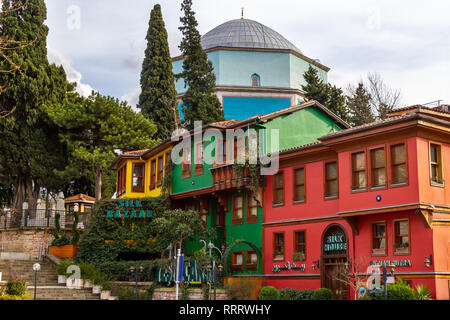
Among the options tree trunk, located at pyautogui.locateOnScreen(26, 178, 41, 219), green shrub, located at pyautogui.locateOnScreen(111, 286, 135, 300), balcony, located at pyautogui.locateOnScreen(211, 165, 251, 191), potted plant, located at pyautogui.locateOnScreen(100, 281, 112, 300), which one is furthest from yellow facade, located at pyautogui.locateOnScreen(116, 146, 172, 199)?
tree trunk, located at pyautogui.locateOnScreen(26, 178, 41, 219)

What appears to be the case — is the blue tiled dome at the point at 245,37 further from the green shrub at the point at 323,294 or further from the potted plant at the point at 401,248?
the potted plant at the point at 401,248

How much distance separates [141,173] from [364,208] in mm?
19799

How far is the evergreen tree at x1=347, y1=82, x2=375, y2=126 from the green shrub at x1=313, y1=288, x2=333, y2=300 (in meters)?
24.5

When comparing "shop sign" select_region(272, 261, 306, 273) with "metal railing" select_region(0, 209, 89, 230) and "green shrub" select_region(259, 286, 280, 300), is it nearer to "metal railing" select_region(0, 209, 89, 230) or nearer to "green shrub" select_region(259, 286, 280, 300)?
"green shrub" select_region(259, 286, 280, 300)

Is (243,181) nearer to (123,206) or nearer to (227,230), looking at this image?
(227,230)

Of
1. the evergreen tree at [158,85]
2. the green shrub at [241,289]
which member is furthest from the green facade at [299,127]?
the evergreen tree at [158,85]

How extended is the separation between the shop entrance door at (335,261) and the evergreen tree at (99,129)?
22.3m

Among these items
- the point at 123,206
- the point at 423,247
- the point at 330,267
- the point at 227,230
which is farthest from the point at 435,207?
the point at 123,206

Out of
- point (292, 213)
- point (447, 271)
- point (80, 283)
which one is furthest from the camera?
point (80, 283)

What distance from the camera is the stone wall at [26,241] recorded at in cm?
4050

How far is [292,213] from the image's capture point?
1117 inches

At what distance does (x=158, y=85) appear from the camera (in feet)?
161

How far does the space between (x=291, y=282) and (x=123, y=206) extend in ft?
37.4

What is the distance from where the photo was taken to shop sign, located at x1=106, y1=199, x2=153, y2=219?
33.9 meters
